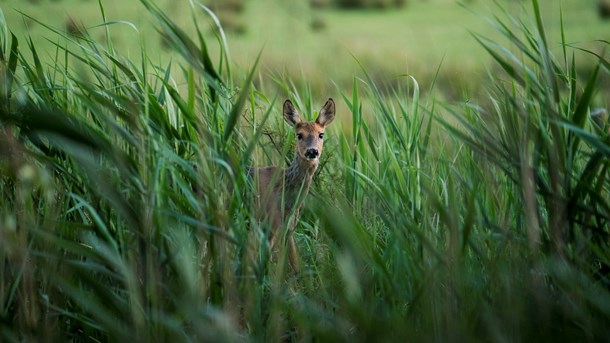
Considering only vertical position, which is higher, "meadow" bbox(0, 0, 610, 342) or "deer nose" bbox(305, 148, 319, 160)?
"deer nose" bbox(305, 148, 319, 160)

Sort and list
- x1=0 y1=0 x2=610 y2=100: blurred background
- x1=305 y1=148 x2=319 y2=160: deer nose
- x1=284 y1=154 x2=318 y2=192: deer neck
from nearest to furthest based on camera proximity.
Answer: x1=305 y1=148 x2=319 y2=160: deer nose < x1=284 y1=154 x2=318 y2=192: deer neck < x1=0 y1=0 x2=610 y2=100: blurred background

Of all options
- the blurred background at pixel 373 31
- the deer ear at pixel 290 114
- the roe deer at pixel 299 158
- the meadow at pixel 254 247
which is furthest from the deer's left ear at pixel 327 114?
the blurred background at pixel 373 31

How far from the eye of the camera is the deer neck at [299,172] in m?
3.27

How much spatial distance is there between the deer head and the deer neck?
0.01 meters

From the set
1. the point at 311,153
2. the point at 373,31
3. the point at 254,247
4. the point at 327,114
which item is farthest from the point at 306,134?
the point at 373,31

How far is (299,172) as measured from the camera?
3.38 metres

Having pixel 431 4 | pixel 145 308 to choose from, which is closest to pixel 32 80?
pixel 145 308

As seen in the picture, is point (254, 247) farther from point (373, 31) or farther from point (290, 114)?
point (373, 31)

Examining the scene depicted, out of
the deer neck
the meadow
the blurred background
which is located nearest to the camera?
the meadow

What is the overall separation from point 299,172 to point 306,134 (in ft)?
0.66

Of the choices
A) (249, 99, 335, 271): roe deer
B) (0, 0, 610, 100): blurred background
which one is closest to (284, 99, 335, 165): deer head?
(249, 99, 335, 271): roe deer

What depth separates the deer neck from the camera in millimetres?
3271

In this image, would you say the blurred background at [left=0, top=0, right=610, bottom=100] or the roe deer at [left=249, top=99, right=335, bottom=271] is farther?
the blurred background at [left=0, top=0, right=610, bottom=100]

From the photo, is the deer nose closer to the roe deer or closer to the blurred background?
the roe deer
